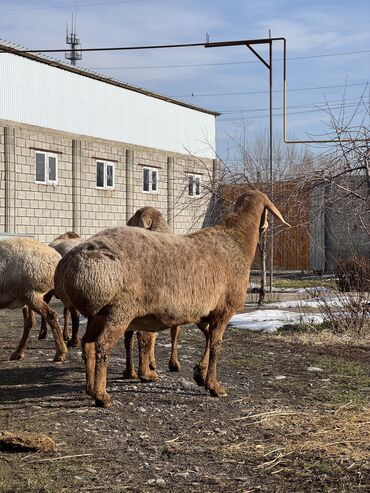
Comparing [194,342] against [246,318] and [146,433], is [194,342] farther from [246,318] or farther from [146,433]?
[146,433]

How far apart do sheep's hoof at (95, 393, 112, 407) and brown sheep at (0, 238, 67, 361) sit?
95.0 inches

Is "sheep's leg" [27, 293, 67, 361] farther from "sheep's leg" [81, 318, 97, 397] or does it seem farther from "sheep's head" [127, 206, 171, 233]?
"sheep's leg" [81, 318, 97, 397]

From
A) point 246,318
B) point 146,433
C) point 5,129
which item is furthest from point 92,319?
point 5,129

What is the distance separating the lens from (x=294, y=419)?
6949 mm

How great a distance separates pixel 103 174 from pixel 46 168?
330 centimetres

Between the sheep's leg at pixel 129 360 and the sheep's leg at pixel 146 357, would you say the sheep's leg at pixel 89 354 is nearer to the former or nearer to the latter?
the sheep's leg at pixel 129 360

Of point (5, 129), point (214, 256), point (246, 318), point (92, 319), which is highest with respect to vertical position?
point (5, 129)

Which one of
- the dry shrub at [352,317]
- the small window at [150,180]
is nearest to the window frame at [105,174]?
the small window at [150,180]

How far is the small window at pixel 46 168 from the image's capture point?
24922mm

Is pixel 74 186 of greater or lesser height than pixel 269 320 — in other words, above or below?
above

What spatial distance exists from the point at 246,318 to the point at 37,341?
14.6 ft

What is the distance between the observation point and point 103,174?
28.1m

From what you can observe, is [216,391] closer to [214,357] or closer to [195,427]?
[214,357]

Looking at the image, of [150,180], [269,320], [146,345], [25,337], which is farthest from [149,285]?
[150,180]
